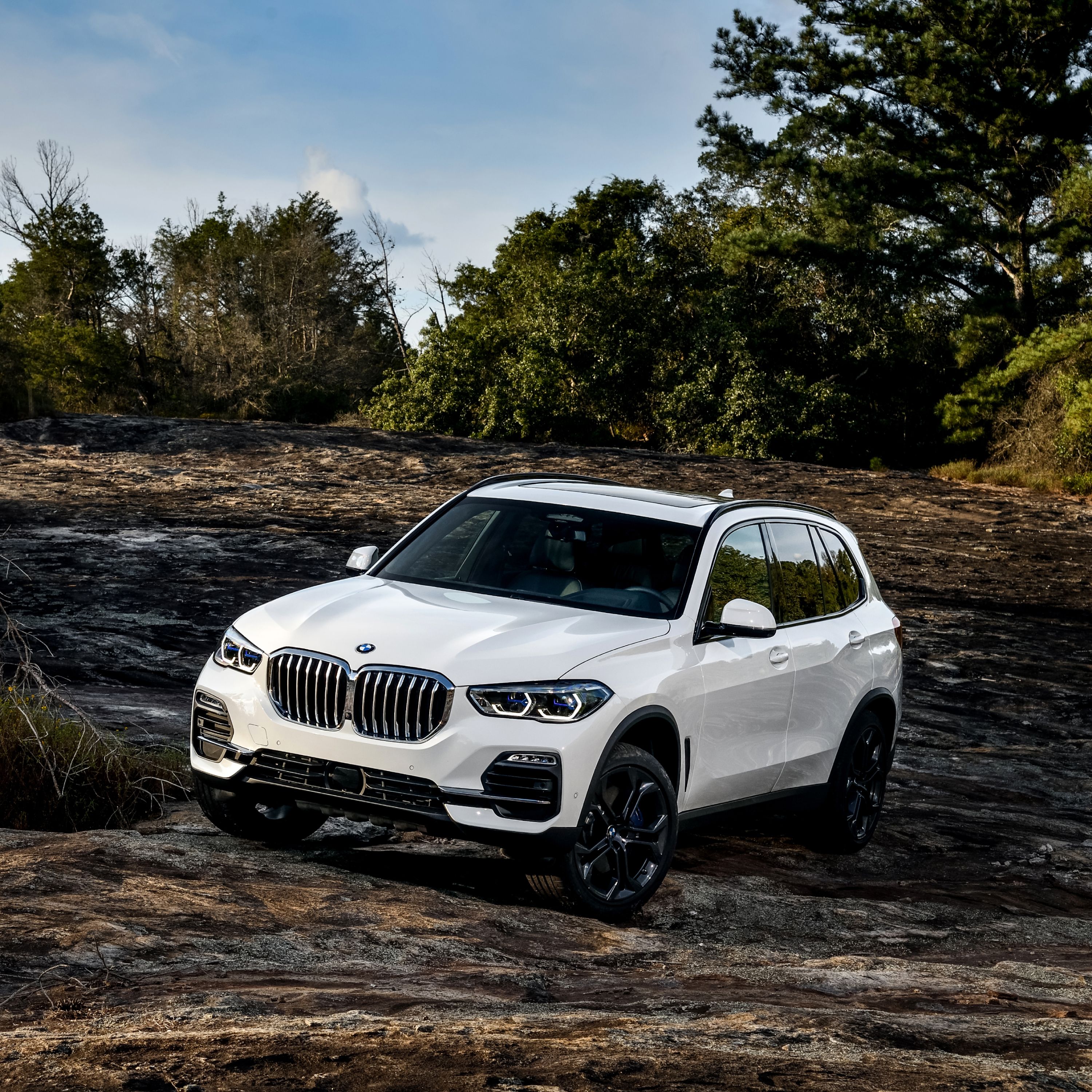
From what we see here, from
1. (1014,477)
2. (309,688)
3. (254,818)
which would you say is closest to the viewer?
(309,688)

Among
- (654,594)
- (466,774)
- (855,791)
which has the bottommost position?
(855,791)

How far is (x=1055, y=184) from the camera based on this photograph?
115 ft

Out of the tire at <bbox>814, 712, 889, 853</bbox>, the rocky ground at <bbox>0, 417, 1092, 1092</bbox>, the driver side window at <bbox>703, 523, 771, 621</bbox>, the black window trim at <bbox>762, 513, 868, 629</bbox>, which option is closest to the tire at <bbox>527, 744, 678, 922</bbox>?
the rocky ground at <bbox>0, 417, 1092, 1092</bbox>

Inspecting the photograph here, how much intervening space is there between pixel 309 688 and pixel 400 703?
46cm

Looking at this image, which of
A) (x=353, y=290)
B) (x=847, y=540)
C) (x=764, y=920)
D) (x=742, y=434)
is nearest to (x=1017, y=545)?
(x=742, y=434)

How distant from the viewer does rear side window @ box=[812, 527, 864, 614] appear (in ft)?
26.3

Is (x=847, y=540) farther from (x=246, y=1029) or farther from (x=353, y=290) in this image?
(x=353, y=290)

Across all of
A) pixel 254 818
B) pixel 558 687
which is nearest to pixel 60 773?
pixel 254 818

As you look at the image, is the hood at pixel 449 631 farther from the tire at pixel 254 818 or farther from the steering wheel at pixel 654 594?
the tire at pixel 254 818

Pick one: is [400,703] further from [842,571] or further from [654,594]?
[842,571]

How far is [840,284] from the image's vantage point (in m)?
37.5

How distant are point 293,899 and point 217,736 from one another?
0.96m

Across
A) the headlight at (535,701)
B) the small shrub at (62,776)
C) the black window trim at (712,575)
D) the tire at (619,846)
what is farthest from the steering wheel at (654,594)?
the small shrub at (62,776)

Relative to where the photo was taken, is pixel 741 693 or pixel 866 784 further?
pixel 866 784
